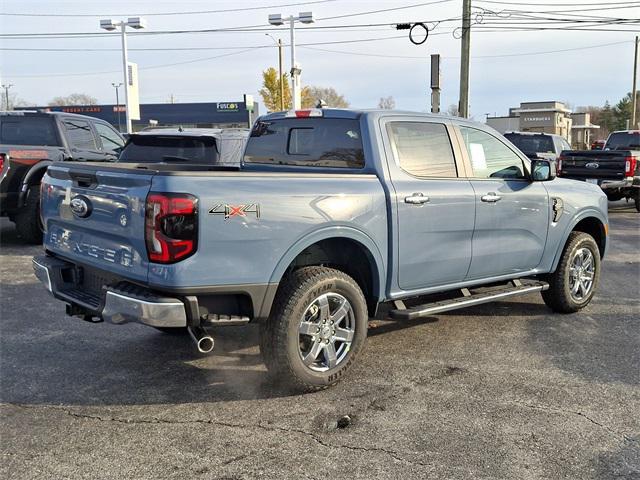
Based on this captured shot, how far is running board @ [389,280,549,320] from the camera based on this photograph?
4.63 metres

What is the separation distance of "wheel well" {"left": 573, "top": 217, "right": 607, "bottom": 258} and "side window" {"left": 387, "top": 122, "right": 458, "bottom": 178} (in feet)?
7.15

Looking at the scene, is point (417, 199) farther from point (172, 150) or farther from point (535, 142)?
point (535, 142)

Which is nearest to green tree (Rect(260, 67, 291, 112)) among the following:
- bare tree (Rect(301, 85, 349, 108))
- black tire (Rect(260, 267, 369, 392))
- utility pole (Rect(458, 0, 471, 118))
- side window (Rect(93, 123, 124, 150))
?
bare tree (Rect(301, 85, 349, 108))

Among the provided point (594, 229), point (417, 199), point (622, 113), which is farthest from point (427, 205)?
point (622, 113)

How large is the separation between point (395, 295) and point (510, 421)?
1268 millimetres

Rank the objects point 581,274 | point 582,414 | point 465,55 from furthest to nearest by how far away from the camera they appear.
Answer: point 465,55, point 581,274, point 582,414

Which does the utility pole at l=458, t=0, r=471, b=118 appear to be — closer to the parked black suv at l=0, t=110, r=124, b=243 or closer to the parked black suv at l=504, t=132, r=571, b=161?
the parked black suv at l=504, t=132, r=571, b=161

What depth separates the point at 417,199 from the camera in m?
4.59

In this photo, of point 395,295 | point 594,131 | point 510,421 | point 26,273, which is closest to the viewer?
point 510,421

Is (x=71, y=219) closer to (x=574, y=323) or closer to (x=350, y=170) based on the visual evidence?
(x=350, y=170)

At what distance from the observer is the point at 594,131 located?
337 ft

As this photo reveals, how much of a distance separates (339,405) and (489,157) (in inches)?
106

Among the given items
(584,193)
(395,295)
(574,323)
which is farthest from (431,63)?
(395,295)

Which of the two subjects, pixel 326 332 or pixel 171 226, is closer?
pixel 171 226
